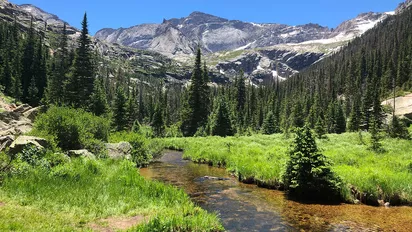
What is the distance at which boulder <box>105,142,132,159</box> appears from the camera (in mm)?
25697

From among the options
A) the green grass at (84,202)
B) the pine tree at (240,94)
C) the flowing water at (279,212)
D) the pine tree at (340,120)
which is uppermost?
the pine tree at (240,94)

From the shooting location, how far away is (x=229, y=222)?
13.3 metres

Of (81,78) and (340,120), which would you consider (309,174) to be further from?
(340,120)

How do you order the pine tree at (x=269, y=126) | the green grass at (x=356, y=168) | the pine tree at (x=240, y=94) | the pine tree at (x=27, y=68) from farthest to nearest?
the pine tree at (x=240, y=94) → the pine tree at (x=27, y=68) → the pine tree at (x=269, y=126) → the green grass at (x=356, y=168)

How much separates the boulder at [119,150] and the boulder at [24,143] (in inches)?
258

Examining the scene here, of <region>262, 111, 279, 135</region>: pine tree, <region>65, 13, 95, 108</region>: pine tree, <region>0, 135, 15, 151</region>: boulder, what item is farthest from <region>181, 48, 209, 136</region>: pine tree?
<region>0, 135, 15, 151</region>: boulder

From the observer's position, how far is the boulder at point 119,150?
2570 centimetres

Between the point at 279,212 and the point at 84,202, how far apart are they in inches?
353

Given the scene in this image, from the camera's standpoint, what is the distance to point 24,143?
17.0m

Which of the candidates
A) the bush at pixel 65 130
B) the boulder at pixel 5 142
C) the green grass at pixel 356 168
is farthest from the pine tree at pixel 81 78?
the boulder at pixel 5 142

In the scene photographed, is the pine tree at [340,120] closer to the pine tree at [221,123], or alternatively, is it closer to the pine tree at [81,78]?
the pine tree at [221,123]

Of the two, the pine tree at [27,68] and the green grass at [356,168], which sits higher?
the pine tree at [27,68]

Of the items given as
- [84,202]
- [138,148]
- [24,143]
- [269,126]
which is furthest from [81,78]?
[269,126]

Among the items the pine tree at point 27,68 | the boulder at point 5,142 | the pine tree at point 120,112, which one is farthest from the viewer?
the pine tree at point 27,68
